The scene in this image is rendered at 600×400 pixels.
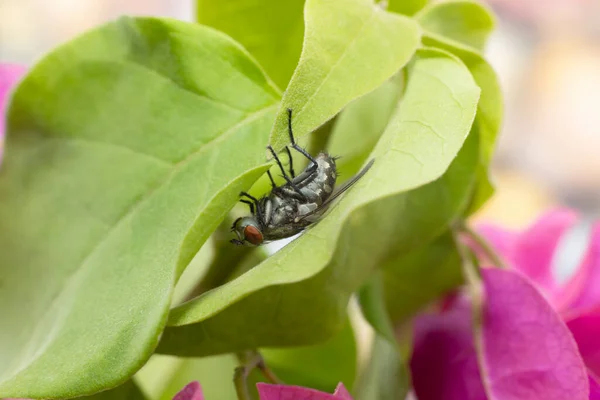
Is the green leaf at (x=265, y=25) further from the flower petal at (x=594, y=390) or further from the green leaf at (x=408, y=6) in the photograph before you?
the flower petal at (x=594, y=390)

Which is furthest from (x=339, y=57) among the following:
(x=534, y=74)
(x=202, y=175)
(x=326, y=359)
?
(x=534, y=74)

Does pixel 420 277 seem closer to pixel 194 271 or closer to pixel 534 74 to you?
pixel 194 271

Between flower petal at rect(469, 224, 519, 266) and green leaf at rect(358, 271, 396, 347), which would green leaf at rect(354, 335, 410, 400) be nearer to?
green leaf at rect(358, 271, 396, 347)

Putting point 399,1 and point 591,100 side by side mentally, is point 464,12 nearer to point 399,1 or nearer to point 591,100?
point 399,1

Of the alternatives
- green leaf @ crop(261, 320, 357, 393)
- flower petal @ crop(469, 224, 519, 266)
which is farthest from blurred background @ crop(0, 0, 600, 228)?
green leaf @ crop(261, 320, 357, 393)

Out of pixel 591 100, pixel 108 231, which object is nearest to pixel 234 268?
pixel 108 231

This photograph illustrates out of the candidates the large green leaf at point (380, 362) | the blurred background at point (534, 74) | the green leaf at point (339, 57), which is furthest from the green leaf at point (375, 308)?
the blurred background at point (534, 74)
